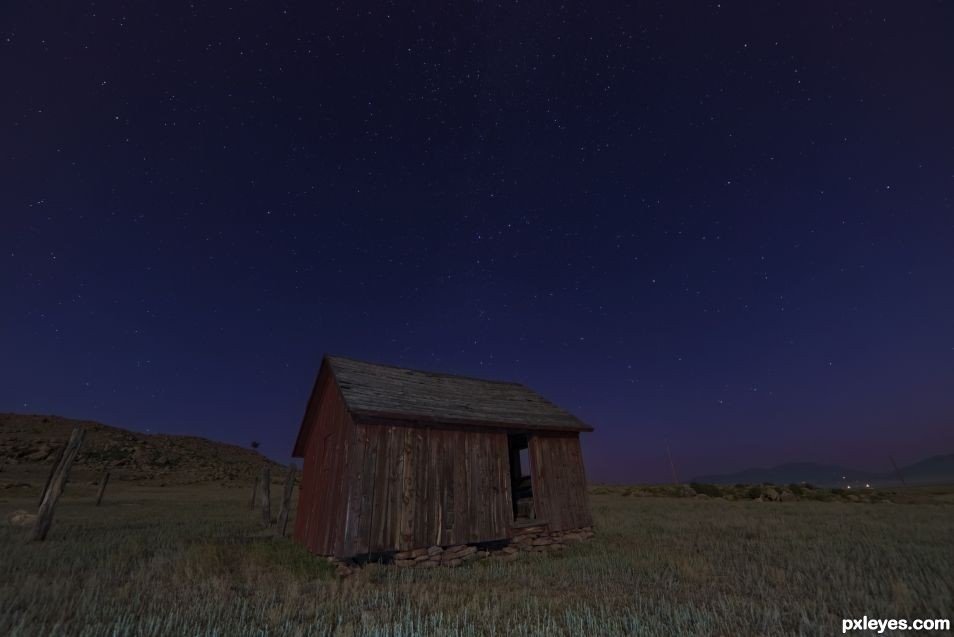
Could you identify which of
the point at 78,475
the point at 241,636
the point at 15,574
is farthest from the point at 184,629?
the point at 78,475

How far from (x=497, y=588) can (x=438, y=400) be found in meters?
6.55

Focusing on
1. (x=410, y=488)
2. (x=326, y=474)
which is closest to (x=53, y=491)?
(x=326, y=474)

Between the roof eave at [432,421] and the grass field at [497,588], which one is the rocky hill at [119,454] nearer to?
the grass field at [497,588]

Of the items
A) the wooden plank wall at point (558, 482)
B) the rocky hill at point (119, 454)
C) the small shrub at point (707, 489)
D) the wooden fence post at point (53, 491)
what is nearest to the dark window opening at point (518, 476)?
the wooden plank wall at point (558, 482)

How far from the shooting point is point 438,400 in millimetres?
13117

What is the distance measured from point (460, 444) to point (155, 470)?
5234 centimetres

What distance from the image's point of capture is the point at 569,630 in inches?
186

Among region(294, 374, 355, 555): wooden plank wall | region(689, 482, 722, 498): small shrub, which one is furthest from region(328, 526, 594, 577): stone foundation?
region(689, 482, 722, 498): small shrub

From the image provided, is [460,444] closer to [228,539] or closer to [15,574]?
[228,539]

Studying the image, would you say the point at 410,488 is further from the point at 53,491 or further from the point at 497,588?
the point at 53,491

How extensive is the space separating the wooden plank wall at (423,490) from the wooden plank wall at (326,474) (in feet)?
1.52

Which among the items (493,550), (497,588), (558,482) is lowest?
Answer: (497,588)

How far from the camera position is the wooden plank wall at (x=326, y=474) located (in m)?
10.6

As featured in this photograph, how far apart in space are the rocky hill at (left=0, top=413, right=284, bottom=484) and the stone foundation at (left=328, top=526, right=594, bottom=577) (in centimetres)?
4488
